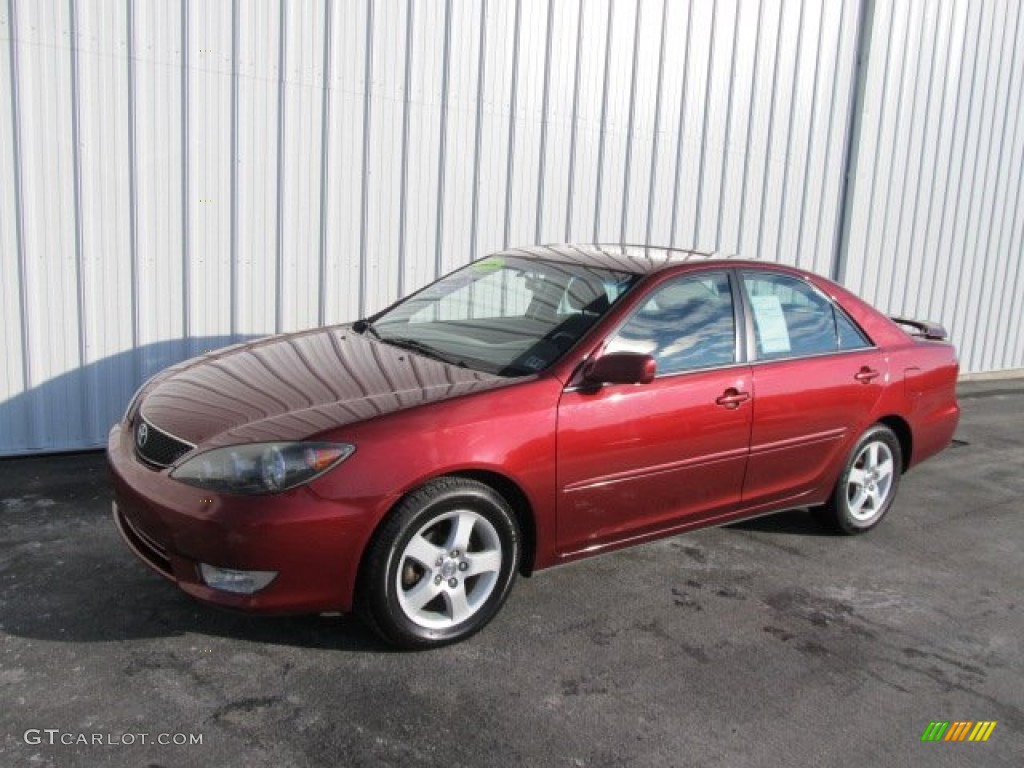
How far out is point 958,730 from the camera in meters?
3.27

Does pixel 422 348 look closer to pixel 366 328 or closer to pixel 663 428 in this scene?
pixel 366 328

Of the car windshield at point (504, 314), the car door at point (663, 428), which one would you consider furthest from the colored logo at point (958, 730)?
the car windshield at point (504, 314)

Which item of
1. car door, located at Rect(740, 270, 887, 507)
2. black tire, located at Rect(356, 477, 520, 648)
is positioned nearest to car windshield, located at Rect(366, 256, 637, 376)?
black tire, located at Rect(356, 477, 520, 648)

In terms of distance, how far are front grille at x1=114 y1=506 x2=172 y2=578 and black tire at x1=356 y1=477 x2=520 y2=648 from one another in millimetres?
716

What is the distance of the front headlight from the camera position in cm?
320

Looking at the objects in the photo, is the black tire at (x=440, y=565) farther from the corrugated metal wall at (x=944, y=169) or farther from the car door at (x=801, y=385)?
the corrugated metal wall at (x=944, y=169)

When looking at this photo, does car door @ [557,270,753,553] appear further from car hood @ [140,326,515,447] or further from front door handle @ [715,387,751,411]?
car hood @ [140,326,515,447]

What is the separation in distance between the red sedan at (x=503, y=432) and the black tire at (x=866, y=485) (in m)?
0.01

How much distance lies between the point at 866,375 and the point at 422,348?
95.3 inches

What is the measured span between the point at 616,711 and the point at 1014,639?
2.00 metres

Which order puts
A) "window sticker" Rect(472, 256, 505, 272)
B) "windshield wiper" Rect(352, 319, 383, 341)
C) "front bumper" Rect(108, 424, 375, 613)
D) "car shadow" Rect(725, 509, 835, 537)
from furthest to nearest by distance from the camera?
"car shadow" Rect(725, 509, 835, 537)
"window sticker" Rect(472, 256, 505, 272)
"windshield wiper" Rect(352, 319, 383, 341)
"front bumper" Rect(108, 424, 375, 613)

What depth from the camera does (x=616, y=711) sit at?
3.22 meters

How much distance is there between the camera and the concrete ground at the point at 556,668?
295 cm

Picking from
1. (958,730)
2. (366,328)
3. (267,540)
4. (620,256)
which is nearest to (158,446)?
Answer: (267,540)
